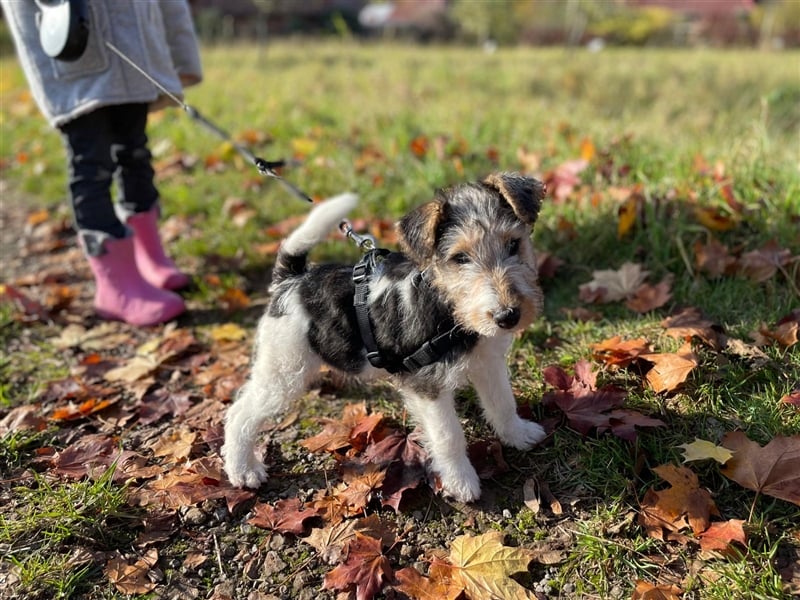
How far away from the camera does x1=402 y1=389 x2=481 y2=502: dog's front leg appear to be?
2.66 metres

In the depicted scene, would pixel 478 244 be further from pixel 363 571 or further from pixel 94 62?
pixel 94 62

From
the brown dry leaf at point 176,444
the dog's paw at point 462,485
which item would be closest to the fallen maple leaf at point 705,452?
the dog's paw at point 462,485

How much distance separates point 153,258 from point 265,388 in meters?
2.59

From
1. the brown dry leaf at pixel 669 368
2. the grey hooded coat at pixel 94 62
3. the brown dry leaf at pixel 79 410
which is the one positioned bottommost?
the brown dry leaf at pixel 79 410

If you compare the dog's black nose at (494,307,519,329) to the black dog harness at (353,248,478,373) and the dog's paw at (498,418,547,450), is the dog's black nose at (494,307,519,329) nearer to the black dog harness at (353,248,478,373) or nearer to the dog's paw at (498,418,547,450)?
the black dog harness at (353,248,478,373)

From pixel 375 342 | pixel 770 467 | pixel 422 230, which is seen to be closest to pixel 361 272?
pixel 375 342

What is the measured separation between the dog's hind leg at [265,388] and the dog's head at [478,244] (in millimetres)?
735

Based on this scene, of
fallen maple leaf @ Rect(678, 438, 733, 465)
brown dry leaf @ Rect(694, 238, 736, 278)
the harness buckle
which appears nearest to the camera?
fallen maple leaf @ Rect(678, 438, 733, 465)

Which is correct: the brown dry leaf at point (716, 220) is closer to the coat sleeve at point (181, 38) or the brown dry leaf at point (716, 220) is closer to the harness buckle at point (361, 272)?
the harness buckle at point (361, 272)

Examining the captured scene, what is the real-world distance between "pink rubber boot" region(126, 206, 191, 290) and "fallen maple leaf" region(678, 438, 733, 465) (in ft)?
13.0

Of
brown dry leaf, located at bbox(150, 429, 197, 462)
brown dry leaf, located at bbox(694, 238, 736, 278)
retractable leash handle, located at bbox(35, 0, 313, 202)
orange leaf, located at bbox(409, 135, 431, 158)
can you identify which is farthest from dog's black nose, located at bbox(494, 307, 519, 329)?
orange leaf, located at bbox(409, 135, 431, 158)

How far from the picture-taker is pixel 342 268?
9.60ft

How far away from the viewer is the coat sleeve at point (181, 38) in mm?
4500

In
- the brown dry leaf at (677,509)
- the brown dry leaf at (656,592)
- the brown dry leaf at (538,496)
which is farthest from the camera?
the brown dry leaf at (538,496)
